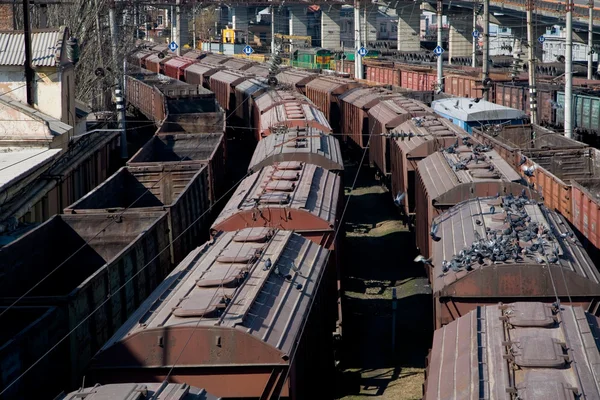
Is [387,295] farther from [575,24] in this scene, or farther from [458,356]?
[575,24]

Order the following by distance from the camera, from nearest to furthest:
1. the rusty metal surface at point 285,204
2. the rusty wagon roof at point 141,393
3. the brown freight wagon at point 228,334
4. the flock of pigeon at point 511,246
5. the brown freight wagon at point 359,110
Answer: the rusty wagon roof at point 141,393, the brown freight wagon at point 228,334, the flock of pigeon at point 511,246, the rusty metal surface at point 285,204, the brown freight wagon at point 359,110

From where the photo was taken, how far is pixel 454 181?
16328 millimetres

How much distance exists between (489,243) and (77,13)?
115ft

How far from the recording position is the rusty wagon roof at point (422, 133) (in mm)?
21547

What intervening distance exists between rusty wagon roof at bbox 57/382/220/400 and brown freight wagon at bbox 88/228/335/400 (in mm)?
1113

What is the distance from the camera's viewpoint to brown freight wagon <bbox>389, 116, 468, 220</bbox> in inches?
846

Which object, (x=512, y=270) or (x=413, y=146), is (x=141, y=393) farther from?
(x=413, y=146)

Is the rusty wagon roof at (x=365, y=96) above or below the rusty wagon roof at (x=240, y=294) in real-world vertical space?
above

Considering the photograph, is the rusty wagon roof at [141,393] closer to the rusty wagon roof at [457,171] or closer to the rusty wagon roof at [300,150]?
the rusty wagon roof at [457,171]

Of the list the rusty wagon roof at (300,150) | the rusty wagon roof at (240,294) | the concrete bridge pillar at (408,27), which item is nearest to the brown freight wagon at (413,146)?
the rusty wagon roof at (300,150)

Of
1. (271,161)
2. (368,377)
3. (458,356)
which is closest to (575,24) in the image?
(271,161)

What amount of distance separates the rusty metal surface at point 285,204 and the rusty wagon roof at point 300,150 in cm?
180

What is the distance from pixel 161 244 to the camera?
51.1ft

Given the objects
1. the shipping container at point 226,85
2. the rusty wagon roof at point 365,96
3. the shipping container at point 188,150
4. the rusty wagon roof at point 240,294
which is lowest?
the rusty wagon roof at point 240,294
